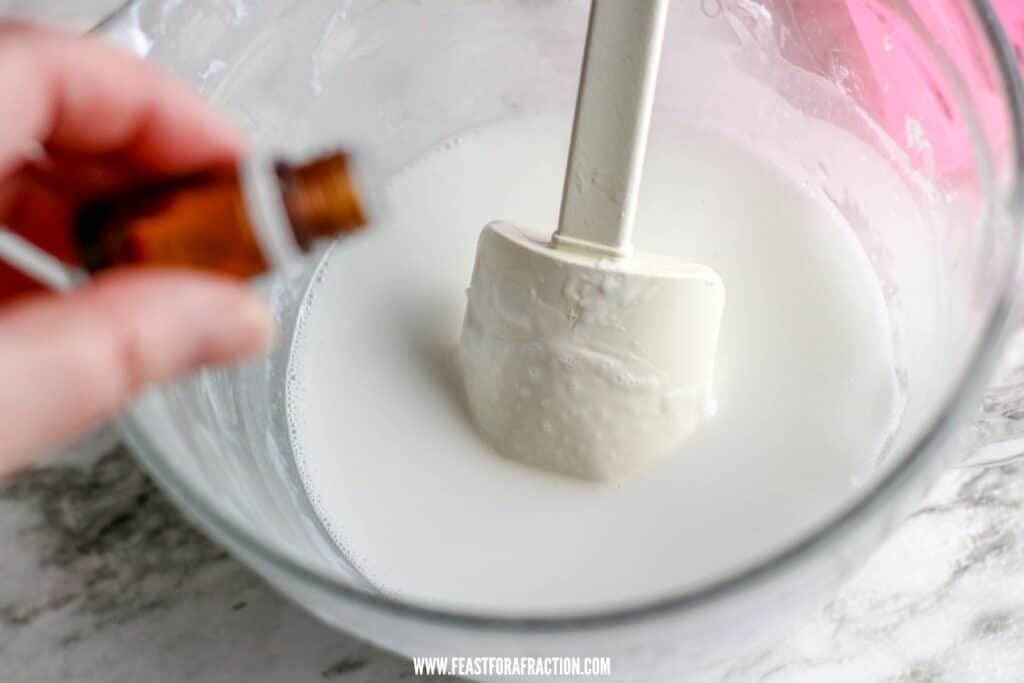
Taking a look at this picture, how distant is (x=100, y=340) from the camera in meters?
0.51

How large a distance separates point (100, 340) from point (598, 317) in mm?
449

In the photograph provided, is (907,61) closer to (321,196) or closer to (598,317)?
(598,317)

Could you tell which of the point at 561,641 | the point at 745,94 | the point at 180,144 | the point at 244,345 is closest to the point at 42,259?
the point at 180,144

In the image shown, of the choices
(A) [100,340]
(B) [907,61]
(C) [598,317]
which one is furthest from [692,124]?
(A) [100,340]

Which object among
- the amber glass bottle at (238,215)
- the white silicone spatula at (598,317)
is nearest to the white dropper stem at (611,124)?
the white silicone spatula at (598,317)

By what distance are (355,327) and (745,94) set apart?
51 centimetres

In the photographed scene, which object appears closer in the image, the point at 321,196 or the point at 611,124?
the point at 321,196

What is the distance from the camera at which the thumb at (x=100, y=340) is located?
0.50 m

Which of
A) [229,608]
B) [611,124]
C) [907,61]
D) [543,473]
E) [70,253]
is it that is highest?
[907,61]

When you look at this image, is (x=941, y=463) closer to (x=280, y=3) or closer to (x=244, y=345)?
(x=244, y=345)

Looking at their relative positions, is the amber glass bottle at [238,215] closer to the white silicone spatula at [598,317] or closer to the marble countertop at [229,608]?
the white silicone spatula at [598,317]

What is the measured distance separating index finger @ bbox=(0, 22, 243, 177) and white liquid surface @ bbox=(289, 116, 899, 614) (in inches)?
14.6

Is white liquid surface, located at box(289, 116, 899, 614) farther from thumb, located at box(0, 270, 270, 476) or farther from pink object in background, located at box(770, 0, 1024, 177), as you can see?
thumb, located at box(0, 270, 270, 476)

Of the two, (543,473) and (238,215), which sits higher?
(238,215)
